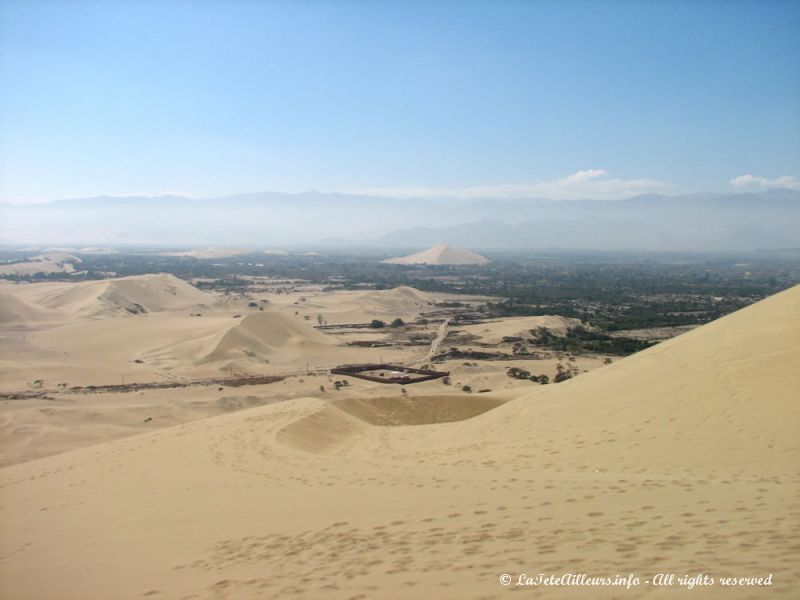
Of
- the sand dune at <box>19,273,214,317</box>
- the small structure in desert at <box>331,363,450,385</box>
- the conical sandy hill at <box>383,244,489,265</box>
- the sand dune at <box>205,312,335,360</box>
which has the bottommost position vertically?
the small structure in desert at <box>331,363,450,385</box>

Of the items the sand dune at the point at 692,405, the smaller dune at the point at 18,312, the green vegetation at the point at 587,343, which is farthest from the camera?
the smaller dune at the point at 18,312

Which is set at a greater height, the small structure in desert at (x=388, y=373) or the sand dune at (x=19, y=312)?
the sand dune at (x=19, y=312)

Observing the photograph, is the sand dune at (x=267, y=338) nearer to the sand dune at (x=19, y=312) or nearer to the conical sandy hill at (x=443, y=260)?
the sand dune at (x=19, y=312)

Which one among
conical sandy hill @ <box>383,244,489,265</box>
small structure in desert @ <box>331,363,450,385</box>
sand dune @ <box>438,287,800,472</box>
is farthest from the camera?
conical sandy hill @ <box>383,244,489,265</box>

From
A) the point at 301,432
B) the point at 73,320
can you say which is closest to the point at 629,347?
the point at 301,432

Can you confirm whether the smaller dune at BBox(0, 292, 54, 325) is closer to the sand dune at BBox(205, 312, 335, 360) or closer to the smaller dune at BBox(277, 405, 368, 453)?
the sand dune at BBox(205, 312, 335, 360)

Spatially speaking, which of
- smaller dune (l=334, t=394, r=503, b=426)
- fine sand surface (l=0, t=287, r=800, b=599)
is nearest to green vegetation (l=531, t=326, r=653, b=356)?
smaller dune (l=334, t=394, r=503, b=426)

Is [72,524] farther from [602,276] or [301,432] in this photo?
[602,276]

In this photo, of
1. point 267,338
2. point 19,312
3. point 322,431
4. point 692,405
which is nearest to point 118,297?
point 19,312

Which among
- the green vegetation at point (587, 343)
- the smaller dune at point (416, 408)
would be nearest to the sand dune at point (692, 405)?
the smaller dune at point (416, 408)
